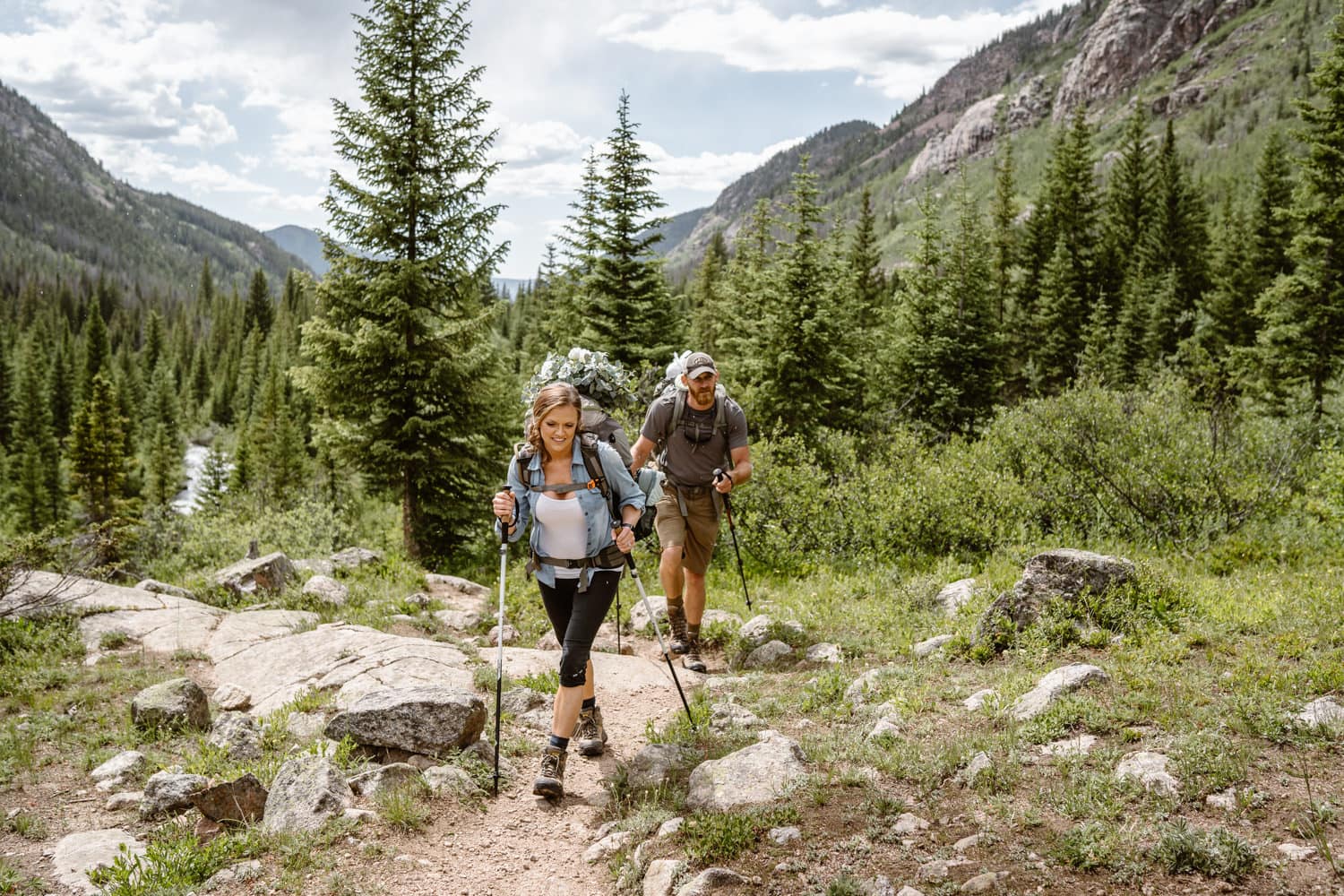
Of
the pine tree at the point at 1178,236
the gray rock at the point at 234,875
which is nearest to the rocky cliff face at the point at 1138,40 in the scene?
the pine tree at the point at 1178,236

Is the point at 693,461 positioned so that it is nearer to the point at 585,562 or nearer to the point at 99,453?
the point at 585,562

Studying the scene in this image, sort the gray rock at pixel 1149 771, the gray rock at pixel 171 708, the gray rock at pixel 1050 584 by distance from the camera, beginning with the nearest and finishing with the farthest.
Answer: the gray rock at pixel 1149 771
the gray rock at pixel 171 708
the gray rock at pixel 1050 584

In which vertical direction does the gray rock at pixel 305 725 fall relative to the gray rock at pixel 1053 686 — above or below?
below

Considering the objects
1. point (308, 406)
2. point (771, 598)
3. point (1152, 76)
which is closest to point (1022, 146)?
point (1152, 76)

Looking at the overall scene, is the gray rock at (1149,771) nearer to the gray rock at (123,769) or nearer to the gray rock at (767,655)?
the gray rock at (767,655)

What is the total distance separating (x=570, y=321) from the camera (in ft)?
80.0

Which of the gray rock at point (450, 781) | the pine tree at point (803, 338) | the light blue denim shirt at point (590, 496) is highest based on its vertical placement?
the pine tree at point (803, 338)

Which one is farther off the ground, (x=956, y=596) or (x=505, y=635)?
(x=956, y=596)

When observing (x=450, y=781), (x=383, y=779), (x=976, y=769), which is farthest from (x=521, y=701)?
(x=976, y=769)

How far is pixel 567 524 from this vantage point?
4.96 meters

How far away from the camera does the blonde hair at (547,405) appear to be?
4930mm

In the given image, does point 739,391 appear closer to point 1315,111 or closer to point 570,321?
point 570,321

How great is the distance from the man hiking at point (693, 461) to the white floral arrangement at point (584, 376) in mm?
569

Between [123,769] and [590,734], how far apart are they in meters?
3.21
